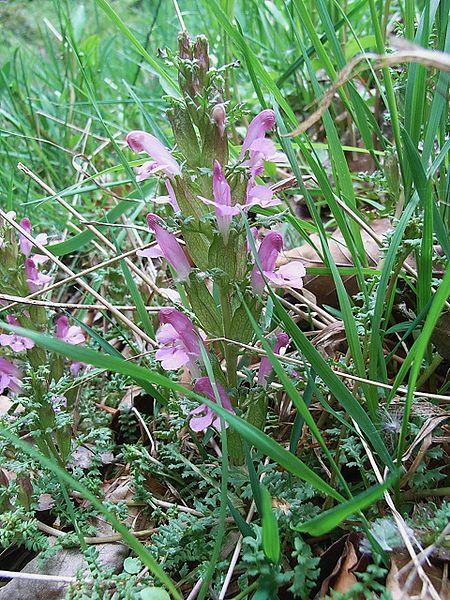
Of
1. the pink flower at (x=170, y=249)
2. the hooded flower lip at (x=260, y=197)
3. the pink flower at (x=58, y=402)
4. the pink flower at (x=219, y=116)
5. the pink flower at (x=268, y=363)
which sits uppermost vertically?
the pink flower at (x=219, y=116)

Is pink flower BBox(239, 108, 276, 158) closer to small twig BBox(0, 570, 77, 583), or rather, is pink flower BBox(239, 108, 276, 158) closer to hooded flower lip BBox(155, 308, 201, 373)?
hooded flower lip BBox(155, 308, 201, 373)

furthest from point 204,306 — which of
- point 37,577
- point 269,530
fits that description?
point 37,577

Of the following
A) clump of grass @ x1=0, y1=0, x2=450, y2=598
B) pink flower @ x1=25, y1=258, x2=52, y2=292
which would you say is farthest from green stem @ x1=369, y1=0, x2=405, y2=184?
pink flower @ x1=25, y1=258, x2=52, y2=292

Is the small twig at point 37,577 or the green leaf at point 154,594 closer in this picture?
the green leaf at point 154,594

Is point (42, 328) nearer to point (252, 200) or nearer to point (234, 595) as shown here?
point (252, 200)

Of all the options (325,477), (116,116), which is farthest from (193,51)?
(116,116)

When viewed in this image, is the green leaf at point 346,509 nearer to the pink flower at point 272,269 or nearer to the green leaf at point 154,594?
the green leaf at point 154,594

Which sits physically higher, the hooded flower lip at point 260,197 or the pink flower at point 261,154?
the pink flower at point 261,154

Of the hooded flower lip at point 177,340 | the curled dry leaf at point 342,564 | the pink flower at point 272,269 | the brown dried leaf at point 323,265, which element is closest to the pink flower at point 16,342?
the hooded flower lip at point 177,340
